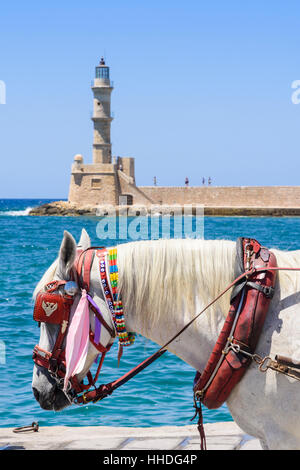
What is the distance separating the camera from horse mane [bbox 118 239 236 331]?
8.05 feet

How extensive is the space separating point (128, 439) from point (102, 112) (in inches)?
2083

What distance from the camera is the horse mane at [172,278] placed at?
96.6 inches

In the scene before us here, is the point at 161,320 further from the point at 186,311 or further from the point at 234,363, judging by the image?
the point at 234,363

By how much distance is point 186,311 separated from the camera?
2475mm

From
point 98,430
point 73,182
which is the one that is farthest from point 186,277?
point 73,182

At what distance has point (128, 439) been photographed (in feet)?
14.3

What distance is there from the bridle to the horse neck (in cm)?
12

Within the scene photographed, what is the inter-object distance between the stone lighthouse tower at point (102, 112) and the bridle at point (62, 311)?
54.1m

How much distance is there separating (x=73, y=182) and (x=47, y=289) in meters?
59.5

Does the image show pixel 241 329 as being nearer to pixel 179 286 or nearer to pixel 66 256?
pixel 179 286

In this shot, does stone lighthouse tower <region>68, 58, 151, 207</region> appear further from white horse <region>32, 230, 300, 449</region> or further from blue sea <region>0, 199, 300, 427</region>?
white horse <region>32, 230, 300, 449</region>

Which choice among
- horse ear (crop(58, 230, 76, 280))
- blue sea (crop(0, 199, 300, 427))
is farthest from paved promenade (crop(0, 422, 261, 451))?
horse ear (crop(58, 230, 76, 280))

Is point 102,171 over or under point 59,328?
over

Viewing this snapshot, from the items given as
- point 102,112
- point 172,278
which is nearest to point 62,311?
point 172,278
